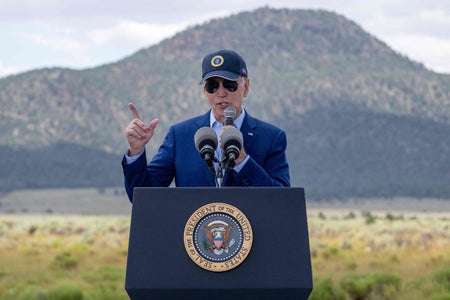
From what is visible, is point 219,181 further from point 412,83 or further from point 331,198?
point 412,83

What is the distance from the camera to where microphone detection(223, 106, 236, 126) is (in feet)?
14.4

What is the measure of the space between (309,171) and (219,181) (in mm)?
84432

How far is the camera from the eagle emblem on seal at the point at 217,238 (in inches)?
147

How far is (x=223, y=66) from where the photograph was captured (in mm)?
4594

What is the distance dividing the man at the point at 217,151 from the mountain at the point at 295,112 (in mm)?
74153

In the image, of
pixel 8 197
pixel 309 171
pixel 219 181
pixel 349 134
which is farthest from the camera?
pixel 349 134

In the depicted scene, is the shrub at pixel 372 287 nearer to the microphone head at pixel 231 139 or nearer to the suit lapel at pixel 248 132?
the suit lapel at pixel 248 132

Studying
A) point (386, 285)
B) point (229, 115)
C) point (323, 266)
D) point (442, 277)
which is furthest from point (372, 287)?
point (229, 115)

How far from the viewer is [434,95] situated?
102m

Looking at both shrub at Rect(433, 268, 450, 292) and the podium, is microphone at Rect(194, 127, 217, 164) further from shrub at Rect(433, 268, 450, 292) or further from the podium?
shrub at Rect(433, 268, 450, 292)

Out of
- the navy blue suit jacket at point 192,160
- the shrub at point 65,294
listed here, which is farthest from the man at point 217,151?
the shrub at point 65,294

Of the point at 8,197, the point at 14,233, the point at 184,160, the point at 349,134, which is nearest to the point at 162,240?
the point at 184,160

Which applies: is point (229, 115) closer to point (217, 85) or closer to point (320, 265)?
point (217, 85)

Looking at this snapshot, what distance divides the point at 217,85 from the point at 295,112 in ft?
301
